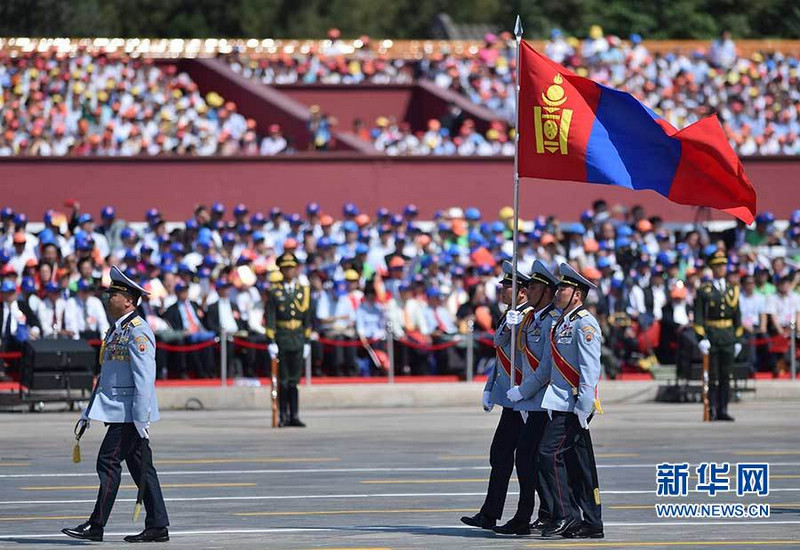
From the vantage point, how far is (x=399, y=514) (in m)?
14.9

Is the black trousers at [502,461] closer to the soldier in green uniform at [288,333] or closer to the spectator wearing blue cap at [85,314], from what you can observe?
the soldier in green uniform at [288,333]

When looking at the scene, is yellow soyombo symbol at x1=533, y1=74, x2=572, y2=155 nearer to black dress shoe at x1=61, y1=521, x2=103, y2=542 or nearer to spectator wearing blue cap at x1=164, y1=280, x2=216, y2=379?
black dress shoe at x1=61, y1=521, x2=103, y2=542

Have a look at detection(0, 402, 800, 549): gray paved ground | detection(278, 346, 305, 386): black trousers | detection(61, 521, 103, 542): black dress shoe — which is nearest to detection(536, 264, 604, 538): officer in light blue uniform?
detection(0, 402, 800, 549): gray paved ground

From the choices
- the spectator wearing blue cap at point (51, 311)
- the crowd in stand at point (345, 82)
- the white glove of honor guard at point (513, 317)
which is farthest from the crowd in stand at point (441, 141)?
the white glove of honor guard at point (513, 317)

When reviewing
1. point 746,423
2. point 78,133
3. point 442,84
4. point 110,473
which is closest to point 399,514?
point 110,473

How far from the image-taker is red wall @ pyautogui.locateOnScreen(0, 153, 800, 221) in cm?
3556

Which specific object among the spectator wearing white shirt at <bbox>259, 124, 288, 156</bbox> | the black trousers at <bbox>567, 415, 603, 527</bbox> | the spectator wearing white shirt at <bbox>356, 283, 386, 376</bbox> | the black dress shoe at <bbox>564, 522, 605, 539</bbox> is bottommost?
the black dress shoe at <bbox>564, 522, 605, 539</bbox>

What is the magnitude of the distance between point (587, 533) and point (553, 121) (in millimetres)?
3230

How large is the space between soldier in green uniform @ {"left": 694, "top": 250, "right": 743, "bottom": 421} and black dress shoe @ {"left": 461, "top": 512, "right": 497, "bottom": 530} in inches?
403

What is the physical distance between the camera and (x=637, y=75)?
1658 inches

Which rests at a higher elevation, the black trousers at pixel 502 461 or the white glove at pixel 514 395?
the white glove at pixel 514 395

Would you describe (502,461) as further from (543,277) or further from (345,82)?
(345,82)

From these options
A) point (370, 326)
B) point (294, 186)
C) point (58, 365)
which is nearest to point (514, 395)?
point (58, 365)

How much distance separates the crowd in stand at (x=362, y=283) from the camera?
26625 millimetres
